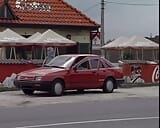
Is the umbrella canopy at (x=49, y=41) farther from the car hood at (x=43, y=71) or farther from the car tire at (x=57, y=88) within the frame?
the car tire at (x=57, y=88)

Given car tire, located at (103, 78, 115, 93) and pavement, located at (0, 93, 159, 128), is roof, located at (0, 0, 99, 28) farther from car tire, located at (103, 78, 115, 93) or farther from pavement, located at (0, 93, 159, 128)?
pavement, located at (0, 93, 159, 128)

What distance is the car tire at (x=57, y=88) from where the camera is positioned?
20281mm

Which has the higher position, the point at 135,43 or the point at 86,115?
the point at 135,43

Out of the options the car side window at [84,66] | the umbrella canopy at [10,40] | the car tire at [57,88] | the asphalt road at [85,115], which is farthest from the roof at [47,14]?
the asphalt road at [85,115]

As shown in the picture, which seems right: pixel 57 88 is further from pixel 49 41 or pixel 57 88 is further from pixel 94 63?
pixel 49 41

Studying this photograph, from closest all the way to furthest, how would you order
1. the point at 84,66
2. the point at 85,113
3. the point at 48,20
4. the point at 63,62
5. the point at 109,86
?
1. the point at 85,113
2. the point at 63,62
3. the point at 84,66
4. the point at 109,86
5. the point at 48,20

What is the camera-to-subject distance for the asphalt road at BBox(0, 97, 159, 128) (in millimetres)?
12117

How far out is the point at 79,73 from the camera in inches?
832

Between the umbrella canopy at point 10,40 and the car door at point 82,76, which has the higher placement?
the umbrella canopy at point 10,40

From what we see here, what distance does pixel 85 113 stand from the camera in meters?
14.6

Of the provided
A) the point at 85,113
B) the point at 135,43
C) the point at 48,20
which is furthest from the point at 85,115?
the point at 48,20

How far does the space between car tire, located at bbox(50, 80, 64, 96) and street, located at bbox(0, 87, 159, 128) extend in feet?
1.01

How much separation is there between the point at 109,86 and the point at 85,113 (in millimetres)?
7737

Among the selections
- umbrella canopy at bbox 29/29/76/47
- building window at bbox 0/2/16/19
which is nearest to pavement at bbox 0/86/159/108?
umbrella canopy at bbox 29/29/76/47
